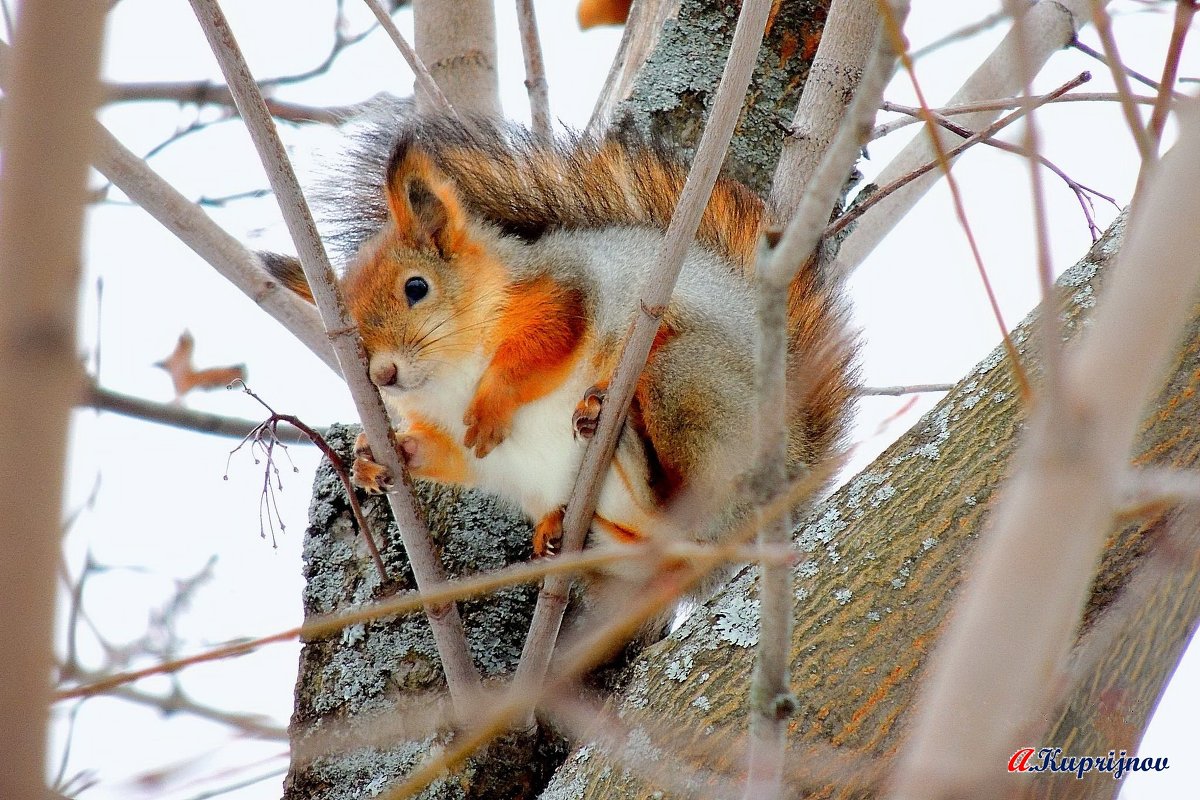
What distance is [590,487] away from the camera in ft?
5.85

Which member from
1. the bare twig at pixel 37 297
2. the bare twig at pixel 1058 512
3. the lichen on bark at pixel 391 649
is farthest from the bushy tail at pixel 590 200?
the bare twig at pixel 37 297

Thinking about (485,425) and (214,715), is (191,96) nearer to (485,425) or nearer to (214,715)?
(485,425)

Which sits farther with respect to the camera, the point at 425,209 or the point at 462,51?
the point at 462,51

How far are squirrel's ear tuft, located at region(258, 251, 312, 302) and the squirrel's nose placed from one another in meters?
0.22

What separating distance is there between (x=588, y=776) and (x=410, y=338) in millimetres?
970

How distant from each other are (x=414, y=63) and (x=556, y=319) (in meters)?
0.61

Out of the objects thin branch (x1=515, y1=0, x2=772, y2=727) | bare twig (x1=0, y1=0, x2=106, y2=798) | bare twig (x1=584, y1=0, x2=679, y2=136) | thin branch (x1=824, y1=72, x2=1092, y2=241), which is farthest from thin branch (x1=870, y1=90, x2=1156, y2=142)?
bare twig (x1=0, y1=0, x2=106, y2=798)

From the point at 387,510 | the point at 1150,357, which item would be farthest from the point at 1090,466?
the point at 387,510

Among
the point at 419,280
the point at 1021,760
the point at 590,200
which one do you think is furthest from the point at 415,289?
the point at 1021,760

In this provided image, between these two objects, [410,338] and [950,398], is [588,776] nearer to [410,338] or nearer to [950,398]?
[950,398]

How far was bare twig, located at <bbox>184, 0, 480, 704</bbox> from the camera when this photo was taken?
137 centimetres

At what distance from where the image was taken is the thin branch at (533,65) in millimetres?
2670

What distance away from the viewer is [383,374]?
2.10 metres

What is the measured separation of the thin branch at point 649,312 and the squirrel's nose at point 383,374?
1.51 feet
